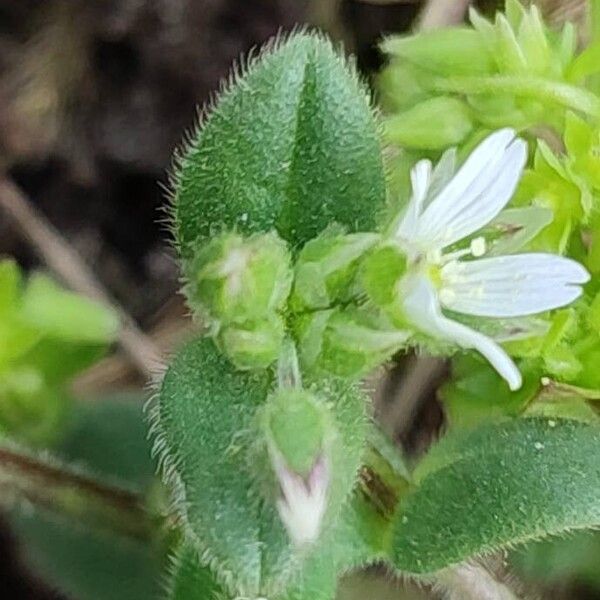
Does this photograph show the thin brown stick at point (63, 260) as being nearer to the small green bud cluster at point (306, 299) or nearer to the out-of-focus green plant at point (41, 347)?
the out-of-focus green plant at point (41, 347)

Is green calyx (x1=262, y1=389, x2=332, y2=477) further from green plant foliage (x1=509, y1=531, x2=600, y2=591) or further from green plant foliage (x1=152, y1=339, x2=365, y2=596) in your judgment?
green plant foliage (x1=509, y1=531, x2=600, y2=591)

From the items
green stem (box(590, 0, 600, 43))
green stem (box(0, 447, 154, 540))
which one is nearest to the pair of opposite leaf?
green stem (box(590, 0, 600, 43))

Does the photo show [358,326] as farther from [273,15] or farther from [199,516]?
[273,15]

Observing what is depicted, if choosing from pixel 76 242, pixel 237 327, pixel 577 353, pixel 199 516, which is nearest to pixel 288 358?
pixel 237 327

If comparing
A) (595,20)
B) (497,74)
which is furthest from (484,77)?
(595,20)

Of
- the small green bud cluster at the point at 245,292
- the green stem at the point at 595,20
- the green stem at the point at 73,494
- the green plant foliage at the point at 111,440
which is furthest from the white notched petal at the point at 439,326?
the green plant foliage at the point at 111,440

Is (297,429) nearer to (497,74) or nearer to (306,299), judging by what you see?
(306,299)
